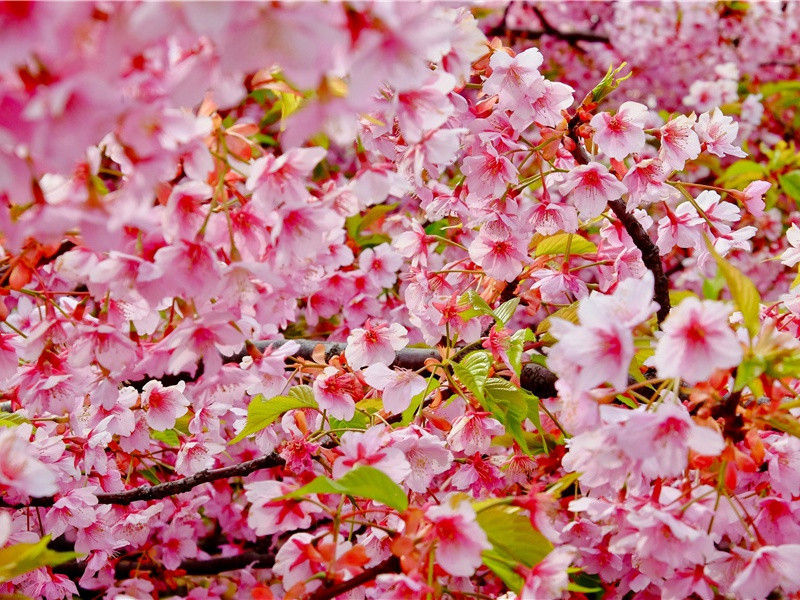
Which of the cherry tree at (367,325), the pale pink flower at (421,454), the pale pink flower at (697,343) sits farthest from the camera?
the pale pink flower at (421,454)

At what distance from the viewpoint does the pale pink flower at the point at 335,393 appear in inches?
64.6

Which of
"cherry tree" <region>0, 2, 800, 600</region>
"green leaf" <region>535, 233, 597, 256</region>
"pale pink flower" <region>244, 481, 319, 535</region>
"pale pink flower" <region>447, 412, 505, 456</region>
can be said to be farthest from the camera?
"green leaf" <region>535, 233, 597, 256</region>

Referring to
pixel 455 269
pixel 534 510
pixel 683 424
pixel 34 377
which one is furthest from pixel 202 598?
pixel 683 424

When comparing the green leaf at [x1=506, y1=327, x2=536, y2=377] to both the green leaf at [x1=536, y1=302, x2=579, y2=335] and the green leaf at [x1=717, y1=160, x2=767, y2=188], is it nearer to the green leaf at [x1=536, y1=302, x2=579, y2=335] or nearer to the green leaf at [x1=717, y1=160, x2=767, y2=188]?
the green leaf at [x1=536, y1=302, x2=579, y2=335]

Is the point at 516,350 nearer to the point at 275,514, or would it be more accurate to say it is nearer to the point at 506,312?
the point at 506,312

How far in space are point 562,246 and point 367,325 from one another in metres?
0.52

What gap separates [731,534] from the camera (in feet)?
4.58

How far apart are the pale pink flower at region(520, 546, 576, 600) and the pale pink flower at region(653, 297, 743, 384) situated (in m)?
0.31

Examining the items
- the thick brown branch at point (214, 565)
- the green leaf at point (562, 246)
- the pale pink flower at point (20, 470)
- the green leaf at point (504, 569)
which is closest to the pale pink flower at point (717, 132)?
the green leaf at point (562, 246)

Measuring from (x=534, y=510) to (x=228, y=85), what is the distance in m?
0.77

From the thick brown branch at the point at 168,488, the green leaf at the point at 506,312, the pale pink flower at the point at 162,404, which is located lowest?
the thick brown branch at the point at 168,488

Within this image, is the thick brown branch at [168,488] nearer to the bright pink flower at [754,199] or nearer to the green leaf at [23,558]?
the green leaf at [23,558]

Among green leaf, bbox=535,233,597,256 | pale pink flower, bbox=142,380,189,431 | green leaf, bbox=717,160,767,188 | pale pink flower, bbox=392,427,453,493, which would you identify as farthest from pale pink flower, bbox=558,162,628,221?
green leaf, bbox=717,160,767,188

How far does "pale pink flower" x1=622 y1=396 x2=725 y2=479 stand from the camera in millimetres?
1001
